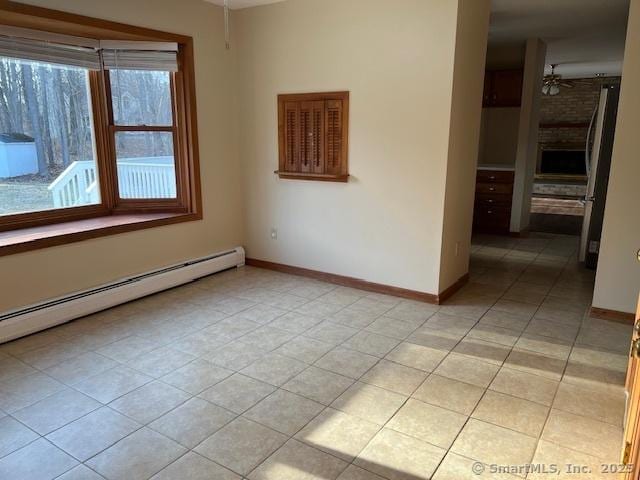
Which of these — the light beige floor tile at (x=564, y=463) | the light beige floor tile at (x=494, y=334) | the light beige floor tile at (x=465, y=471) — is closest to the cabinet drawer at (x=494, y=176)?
the light beige floor tile at (x=494, y=334)

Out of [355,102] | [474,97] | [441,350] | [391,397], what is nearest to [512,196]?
[474,97]

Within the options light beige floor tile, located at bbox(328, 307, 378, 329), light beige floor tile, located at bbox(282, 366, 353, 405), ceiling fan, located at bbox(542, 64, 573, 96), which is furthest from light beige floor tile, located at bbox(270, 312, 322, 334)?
ceiling fan, located at bbox(542, 64, 573, 96)

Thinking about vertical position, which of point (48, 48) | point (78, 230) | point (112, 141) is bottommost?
point (78, 230)

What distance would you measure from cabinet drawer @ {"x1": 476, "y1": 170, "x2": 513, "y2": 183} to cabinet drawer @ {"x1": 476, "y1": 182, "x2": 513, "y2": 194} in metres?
0.04

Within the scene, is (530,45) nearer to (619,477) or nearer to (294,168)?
(294,168)

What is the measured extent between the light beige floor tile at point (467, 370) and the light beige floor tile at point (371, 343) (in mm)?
367

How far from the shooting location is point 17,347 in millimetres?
2973

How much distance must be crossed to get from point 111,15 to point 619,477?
13.4ft

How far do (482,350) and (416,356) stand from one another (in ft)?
→ 1.47

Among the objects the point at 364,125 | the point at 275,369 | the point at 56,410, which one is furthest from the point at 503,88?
the point at 56,410

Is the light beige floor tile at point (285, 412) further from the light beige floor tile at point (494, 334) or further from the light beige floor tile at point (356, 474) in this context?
the light beige floor tile at point (494, 334)

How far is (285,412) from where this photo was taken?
90.7 inches

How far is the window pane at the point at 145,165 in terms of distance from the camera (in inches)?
159

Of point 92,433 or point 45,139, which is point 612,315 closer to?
point 92,433
